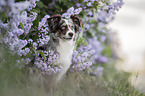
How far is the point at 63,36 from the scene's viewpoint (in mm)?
3303

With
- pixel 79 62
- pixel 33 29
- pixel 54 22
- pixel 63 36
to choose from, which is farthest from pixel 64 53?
pixel 33 29

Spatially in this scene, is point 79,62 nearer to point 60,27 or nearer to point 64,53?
point 64,53

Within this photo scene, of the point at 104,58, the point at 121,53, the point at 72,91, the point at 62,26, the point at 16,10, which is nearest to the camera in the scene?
the point at 16,10

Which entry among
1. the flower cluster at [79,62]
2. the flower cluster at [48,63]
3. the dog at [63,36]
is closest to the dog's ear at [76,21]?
the dog at [63,36]

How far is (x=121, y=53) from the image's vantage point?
10570 millimetres

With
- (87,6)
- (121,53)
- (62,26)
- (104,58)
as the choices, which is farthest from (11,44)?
(121,53)

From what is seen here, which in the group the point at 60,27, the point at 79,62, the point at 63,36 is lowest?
the point at 79,62

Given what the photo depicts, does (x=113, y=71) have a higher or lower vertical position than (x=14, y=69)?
lower

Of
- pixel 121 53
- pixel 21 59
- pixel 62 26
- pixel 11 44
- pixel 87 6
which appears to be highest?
pixel 87 6

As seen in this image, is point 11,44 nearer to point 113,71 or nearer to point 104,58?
point 104,58

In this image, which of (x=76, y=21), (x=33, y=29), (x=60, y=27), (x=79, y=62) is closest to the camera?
(x=60, y=27)

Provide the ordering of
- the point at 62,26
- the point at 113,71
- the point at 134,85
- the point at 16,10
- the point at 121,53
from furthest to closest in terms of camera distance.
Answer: the point at 121,53 < the point at 113,71 < the point at 134,85 < the point at 62,26 < the point at 16,10

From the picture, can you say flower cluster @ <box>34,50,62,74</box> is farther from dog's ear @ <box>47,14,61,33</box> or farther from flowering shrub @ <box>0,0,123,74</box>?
dog's ear @ <box>47,14,61,33</box>

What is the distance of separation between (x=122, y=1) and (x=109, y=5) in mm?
280
